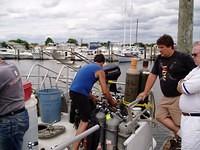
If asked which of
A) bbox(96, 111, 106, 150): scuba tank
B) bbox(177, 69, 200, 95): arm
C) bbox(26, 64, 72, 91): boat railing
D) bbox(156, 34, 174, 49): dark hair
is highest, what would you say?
bbox(156, 34, 174, 49): dark hair

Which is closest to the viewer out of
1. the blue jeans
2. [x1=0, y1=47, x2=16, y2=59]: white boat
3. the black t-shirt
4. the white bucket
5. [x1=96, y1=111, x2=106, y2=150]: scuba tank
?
the blue jeans

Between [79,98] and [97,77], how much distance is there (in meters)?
0.38

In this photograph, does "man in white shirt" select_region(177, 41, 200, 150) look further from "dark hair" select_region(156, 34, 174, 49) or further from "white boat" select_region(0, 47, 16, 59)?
"white boat" select_region(0, 47, 16, 59)

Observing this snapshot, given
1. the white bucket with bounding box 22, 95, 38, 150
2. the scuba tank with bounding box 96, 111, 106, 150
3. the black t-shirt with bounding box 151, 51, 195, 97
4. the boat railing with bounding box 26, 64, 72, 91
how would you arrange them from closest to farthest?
1. the white bucket with bounding box 22, 95, 38, 150
2. the scuba tank with bounding box 96, 111, 106, 150
3. the black t-shirt with bounding box 151, 51, 195, 97
4. the boat railing with bounding box 26, 64, 72, 91

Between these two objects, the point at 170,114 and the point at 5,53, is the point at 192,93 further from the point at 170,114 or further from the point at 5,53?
the point at 5,53

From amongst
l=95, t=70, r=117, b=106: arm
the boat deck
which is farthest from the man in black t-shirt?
the boat deck

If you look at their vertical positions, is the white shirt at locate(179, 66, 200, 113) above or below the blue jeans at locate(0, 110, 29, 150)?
above

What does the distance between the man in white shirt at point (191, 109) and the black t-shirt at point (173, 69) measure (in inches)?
38.8

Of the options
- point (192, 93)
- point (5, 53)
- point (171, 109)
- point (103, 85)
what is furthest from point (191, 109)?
point (5, 53)

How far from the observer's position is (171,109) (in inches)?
193

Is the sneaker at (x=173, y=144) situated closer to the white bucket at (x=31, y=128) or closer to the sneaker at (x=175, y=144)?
the sneaker at (x=175, y=144)

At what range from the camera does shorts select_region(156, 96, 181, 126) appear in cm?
483

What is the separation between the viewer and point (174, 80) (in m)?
4.70

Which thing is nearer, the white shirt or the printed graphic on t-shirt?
the white shirt
